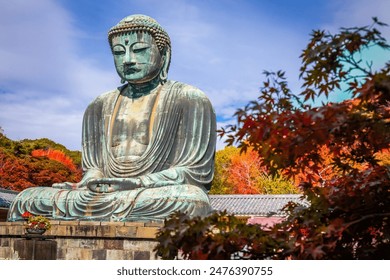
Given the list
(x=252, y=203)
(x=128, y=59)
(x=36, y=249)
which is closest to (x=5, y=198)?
(x=252, y=203)

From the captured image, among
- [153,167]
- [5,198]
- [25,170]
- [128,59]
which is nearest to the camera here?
[153,167]

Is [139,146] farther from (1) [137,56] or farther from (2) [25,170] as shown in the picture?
(2) [25,170]

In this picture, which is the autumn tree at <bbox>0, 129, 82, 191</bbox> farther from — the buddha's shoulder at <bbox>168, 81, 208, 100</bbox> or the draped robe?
the buddha's shoulder at <bbox>168, 81, 208, 100</bbox>

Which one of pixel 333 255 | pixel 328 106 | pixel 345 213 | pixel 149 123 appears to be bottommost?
pixel 333 255

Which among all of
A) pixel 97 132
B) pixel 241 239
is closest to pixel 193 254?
pixel 241 239

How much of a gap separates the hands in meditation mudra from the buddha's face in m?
0.02

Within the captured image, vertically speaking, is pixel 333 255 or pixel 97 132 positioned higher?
pixel 97 132

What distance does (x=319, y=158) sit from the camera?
14.2 ft

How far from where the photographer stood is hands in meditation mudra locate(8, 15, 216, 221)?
994 centimetres

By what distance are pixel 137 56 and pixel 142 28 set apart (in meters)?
0.58

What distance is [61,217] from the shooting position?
1021cm

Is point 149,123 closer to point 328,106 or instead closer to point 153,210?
point 153,210

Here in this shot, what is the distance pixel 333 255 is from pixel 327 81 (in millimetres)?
1239

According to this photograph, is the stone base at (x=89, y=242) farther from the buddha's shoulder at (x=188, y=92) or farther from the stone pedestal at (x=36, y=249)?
the buddha's shoulder at (x=188, y=92)
